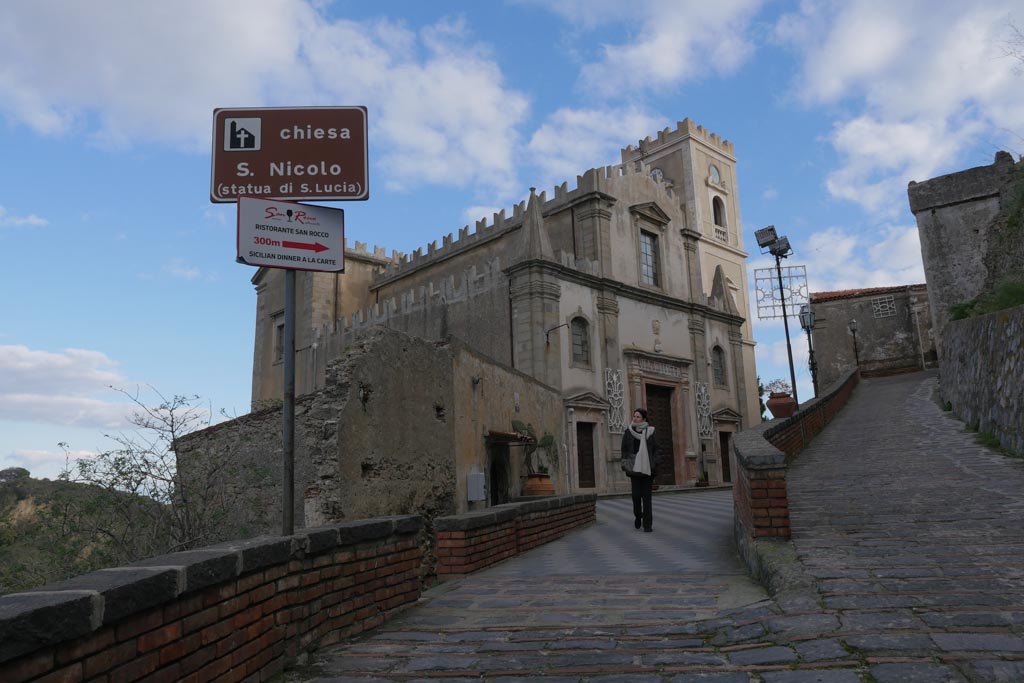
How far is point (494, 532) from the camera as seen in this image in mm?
7539

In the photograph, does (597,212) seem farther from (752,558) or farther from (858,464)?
A: (752,558)

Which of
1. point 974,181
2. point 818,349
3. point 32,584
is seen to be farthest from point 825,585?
point 818,349

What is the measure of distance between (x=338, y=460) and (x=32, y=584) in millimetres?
4607

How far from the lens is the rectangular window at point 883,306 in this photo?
125ft

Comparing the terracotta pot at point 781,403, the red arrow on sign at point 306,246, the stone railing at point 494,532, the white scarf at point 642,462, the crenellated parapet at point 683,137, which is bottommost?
the stone railing at point 494,532

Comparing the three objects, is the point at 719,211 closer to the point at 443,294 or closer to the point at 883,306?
the point at 883,306

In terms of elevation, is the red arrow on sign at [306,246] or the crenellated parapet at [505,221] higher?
the crenellated parapet at [505,221]

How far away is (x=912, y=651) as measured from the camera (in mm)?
3482

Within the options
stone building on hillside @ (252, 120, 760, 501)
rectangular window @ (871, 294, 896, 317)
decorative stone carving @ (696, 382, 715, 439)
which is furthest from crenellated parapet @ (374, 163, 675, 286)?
rectangular window @ (871, 294, 896, 317)

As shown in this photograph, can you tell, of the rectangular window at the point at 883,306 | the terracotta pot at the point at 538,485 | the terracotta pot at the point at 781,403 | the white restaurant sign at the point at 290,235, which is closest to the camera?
the white restaurant sign at the point at 290,235

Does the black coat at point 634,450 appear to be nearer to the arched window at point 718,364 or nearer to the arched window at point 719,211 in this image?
the arched window at point 718,364

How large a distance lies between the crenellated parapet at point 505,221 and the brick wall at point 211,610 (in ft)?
71.9

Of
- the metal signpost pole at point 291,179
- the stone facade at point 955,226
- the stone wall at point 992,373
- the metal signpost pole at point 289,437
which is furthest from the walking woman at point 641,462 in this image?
the stone facade at point 955,226

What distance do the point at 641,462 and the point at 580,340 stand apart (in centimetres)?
1445
